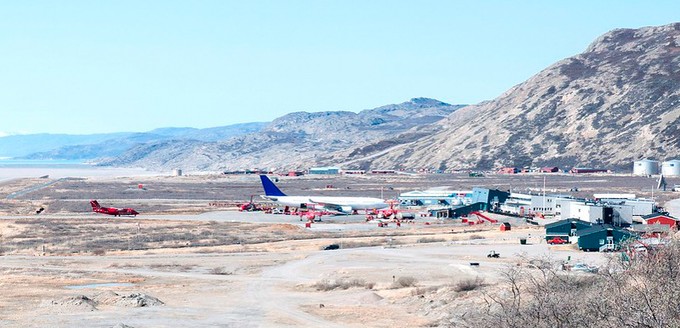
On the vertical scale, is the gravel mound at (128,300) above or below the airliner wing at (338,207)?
below

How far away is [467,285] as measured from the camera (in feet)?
209

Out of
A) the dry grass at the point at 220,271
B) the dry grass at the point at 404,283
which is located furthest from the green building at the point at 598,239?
the dry grass at the point at 220,271

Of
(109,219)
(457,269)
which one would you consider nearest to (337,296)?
(457,269)

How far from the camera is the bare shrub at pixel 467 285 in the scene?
208 ft

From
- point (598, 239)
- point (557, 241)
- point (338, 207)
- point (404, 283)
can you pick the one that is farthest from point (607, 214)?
point (404, 283)

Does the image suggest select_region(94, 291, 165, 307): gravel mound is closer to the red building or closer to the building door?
the building door

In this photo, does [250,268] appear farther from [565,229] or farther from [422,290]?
[565,229]

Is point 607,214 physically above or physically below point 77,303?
above

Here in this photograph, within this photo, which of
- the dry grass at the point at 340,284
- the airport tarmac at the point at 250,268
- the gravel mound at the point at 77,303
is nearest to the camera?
the airport tarmac at the point at 250,268

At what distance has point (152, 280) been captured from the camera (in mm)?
76312

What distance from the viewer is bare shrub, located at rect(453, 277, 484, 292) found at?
6341 cm

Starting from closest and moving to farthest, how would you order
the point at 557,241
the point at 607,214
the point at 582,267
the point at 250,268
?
1. the point at 582,267
2. the point at 250,268
3. the point at 557,241
4. the point at 607,214

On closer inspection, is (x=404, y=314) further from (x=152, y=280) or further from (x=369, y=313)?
(x=152, y=280)

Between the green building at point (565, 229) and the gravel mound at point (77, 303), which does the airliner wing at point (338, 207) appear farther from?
the gravel mound at point (77, 303)
